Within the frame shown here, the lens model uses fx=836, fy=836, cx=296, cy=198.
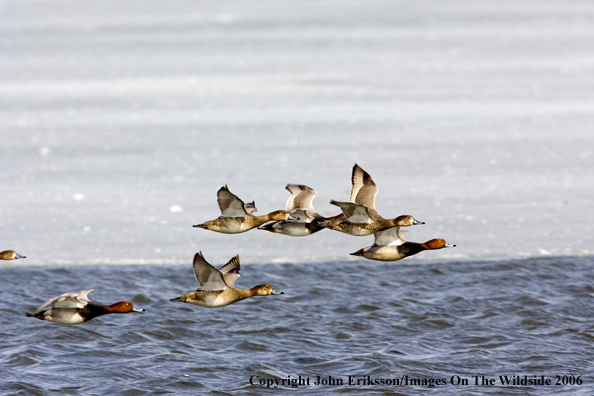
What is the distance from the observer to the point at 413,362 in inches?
301

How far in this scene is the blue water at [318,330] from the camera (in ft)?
24.4

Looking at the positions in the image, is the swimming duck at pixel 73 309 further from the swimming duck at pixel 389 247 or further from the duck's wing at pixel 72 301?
the swimming duck at pixel 389 247

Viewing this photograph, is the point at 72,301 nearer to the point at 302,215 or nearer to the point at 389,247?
the point at 302,215

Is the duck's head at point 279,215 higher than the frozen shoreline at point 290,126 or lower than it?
lower

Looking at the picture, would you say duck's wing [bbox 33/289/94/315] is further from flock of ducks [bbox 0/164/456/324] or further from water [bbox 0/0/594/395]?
water [bbox 0/0/594/395]

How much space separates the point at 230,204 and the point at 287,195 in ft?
16.9

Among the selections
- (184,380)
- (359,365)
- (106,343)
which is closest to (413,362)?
(359,365)

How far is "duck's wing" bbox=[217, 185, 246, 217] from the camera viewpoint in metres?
6.39

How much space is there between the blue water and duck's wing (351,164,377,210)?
1581 mm

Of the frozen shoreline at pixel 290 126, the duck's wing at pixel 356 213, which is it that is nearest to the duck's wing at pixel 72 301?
the duck's wing at pixel 356 213

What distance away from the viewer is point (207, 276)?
6379mm

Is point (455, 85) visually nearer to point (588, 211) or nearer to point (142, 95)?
point (142, 95)

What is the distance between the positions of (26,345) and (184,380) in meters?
1.74

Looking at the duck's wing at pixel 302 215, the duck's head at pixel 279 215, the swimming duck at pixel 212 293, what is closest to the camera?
the swimming duck at pixel 212 293
